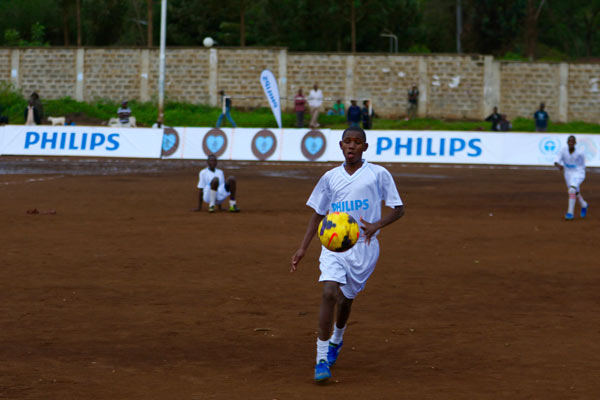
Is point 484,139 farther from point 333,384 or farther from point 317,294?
point 333,384

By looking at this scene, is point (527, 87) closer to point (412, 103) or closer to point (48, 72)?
point (412, 103)

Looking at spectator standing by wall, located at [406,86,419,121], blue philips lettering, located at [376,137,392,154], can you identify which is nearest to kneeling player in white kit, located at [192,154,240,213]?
blue philips lettering, located at [376,137,392,154]

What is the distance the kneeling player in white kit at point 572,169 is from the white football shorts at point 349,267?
12.2 meters

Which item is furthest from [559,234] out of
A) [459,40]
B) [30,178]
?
[459,40]

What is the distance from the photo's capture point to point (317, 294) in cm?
1063

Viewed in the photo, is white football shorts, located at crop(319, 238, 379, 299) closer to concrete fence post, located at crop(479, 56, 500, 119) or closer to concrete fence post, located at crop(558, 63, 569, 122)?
concrete fence post, located at crop(479, 56, 500, 119)

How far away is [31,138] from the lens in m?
36.1

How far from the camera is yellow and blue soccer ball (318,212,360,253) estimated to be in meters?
7.04

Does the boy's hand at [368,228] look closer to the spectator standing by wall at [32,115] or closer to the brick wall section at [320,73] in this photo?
the spectator standing by wall at [32,115]

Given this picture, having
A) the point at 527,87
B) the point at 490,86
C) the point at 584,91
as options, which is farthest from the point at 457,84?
the point at 584,91

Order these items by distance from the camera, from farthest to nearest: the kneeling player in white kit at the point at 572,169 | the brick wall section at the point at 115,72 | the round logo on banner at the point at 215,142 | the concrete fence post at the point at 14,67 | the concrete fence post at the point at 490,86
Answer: the concrete fence post at the point at 14,67 < the brick wall section at the point at 115,72 < the concrete fence post at the point at 490,86 < the round logo on banner at the point at 215,142 < the kneeling player in white kit at the point at 572,169

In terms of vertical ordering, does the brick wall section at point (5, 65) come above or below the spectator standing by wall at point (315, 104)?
above

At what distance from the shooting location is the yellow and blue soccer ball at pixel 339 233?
7.04 m

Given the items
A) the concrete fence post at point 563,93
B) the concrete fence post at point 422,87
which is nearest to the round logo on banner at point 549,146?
the concrete fence post at point 422,87
